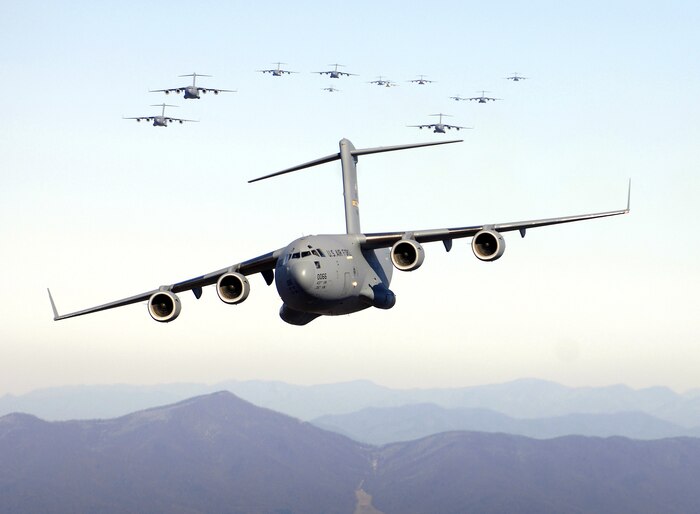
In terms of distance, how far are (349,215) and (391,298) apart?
567 cm

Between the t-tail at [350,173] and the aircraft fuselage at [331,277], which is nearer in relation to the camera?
the aircraft fuselage at [331,277]

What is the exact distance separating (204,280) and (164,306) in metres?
2.04

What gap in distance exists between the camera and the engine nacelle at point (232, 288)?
45.0m

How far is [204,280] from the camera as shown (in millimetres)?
47094

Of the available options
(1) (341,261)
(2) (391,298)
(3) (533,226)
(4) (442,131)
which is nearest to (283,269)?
(1) (341,261)

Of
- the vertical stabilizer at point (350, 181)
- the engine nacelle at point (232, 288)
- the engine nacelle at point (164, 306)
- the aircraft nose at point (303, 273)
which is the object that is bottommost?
the engine nacelle at point (164, 306)

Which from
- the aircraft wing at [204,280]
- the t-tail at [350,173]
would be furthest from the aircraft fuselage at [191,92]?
the aircraft wing at [204,280]

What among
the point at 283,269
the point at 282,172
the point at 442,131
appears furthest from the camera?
the point at 442,131

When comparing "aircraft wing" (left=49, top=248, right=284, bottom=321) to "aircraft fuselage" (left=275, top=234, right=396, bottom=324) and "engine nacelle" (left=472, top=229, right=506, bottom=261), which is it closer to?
"aircraft fuselage" (left=275, top=234, right=396, bottom=324)

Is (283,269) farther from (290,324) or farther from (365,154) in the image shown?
(365,154)

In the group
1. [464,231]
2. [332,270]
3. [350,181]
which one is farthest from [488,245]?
[350,181]

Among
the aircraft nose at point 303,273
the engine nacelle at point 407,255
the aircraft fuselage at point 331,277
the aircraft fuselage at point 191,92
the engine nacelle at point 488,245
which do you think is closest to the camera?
the aircraft nose at point 303,273

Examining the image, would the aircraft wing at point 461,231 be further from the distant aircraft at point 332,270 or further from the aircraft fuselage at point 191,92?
the aircraft fuselage at point 191,92

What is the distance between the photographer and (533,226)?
144ft
